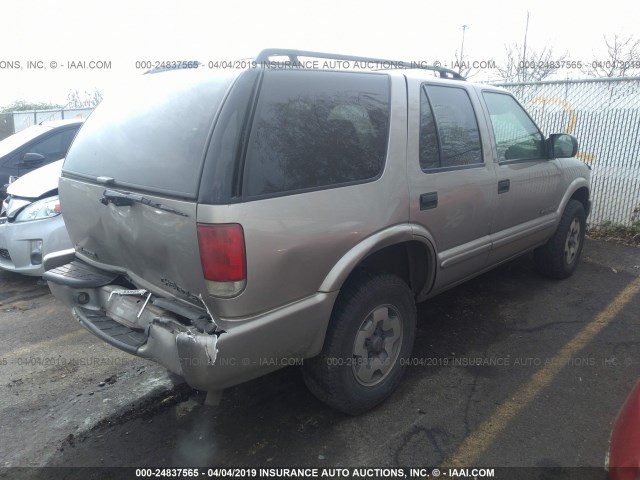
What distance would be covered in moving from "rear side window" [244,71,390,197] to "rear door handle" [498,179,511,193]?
1.29m

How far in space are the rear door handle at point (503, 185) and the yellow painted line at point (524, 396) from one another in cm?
127

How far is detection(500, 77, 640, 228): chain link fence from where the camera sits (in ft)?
20.7

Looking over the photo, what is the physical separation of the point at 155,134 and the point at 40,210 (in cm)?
300

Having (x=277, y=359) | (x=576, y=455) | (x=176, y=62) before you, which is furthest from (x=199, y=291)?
(x=576, y=455)

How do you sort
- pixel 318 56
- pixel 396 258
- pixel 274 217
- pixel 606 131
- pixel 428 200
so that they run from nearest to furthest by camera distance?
pixel 274 217
pixel 318 56
pixel 428 200
pixel 396 258
pixel 606 131

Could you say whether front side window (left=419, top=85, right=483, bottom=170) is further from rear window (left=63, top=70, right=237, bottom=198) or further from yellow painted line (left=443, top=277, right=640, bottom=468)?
yellow painted line (left=443, top=277, right=640, bottom=468)

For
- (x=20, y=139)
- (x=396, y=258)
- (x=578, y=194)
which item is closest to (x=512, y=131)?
(x=578, y=194)

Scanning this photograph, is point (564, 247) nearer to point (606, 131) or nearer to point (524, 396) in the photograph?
Answer: point (524, 396)

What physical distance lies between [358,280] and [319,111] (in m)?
0.95

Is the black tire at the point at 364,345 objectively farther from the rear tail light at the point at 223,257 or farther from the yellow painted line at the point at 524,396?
the rear tail light at the point at 223,257

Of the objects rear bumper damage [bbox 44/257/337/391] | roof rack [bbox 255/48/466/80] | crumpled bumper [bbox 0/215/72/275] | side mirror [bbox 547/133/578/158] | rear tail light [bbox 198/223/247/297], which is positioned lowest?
crumpled bumper [bbox 0/215/72/275]

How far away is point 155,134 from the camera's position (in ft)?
8.23

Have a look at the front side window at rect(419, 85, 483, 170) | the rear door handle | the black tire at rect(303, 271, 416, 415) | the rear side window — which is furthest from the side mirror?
the black tire at rect(303, 271, 416, 415)

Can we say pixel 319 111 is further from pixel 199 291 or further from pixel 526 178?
pixel 526 178
